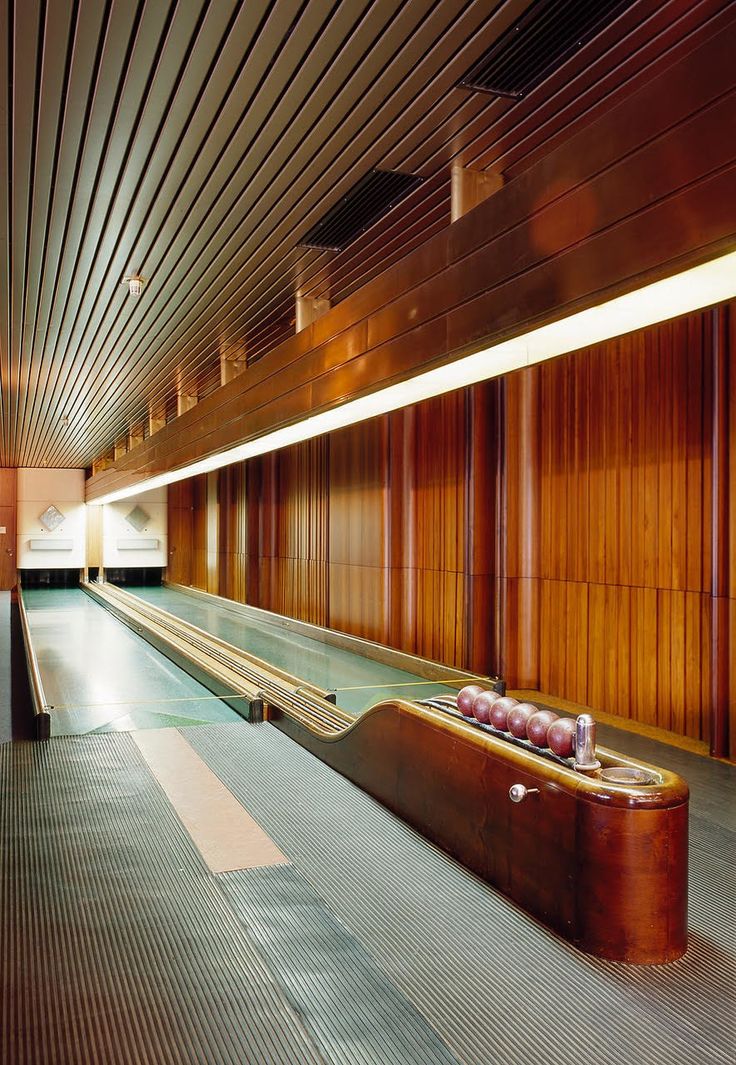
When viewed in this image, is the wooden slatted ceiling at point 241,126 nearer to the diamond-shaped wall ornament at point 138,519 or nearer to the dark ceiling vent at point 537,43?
the dark ceiling vent at point 537,43

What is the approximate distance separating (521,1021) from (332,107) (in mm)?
3407

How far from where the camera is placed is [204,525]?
65.1ft

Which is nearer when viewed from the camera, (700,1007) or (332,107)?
(700,1007)

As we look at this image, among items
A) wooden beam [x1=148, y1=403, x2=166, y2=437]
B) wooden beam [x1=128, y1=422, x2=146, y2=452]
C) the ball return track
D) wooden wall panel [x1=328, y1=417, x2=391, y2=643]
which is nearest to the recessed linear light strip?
the ball return track

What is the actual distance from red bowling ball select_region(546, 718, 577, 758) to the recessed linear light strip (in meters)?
1.50

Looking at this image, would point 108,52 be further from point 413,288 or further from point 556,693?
point 556,693

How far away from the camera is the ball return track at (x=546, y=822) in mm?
2670

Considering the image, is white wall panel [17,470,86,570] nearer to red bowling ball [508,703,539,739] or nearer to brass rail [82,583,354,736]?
brass rail [82,583,354,736]

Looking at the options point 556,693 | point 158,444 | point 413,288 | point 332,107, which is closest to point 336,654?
point 556,693

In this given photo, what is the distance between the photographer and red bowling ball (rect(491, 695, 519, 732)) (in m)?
3.48

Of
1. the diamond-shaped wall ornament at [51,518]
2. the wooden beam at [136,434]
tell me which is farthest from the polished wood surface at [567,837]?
the diamond-shaped wall ornament at [51,518]

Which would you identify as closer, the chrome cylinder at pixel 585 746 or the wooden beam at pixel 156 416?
the chrome cylinder at pixel 585 746

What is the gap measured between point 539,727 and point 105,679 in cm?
627

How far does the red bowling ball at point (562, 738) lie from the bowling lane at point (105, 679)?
351cm
